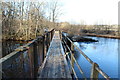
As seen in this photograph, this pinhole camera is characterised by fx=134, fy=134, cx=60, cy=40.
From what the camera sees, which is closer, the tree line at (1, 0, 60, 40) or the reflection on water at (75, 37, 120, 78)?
the reflection on water at (75, 37, 120, 78)

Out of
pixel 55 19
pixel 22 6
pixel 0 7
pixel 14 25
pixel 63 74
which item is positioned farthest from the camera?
pixel 55 19

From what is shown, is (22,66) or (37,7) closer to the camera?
(22,66)

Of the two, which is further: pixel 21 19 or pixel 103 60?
pixel 21 19

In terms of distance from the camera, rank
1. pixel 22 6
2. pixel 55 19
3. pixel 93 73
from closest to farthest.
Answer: pixel 93 73 → pixel 22 6 → pixel 55 19

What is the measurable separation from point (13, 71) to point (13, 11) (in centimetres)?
1638

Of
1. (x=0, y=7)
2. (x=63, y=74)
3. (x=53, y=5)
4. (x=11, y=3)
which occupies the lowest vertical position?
(x=63, y=74)

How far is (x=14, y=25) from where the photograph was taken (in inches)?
826

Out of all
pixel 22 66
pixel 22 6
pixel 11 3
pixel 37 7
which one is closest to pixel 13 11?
pixel 11 3

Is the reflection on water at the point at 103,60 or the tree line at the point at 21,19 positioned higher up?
the tree line at the point at 21,19

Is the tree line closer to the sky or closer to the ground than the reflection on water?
closer to the sky

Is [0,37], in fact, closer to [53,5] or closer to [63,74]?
[63,74]

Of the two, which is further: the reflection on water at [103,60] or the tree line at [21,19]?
the tree line at [21,19]

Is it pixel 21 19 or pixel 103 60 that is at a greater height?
pixel 21 19

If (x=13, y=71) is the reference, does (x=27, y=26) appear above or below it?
above
